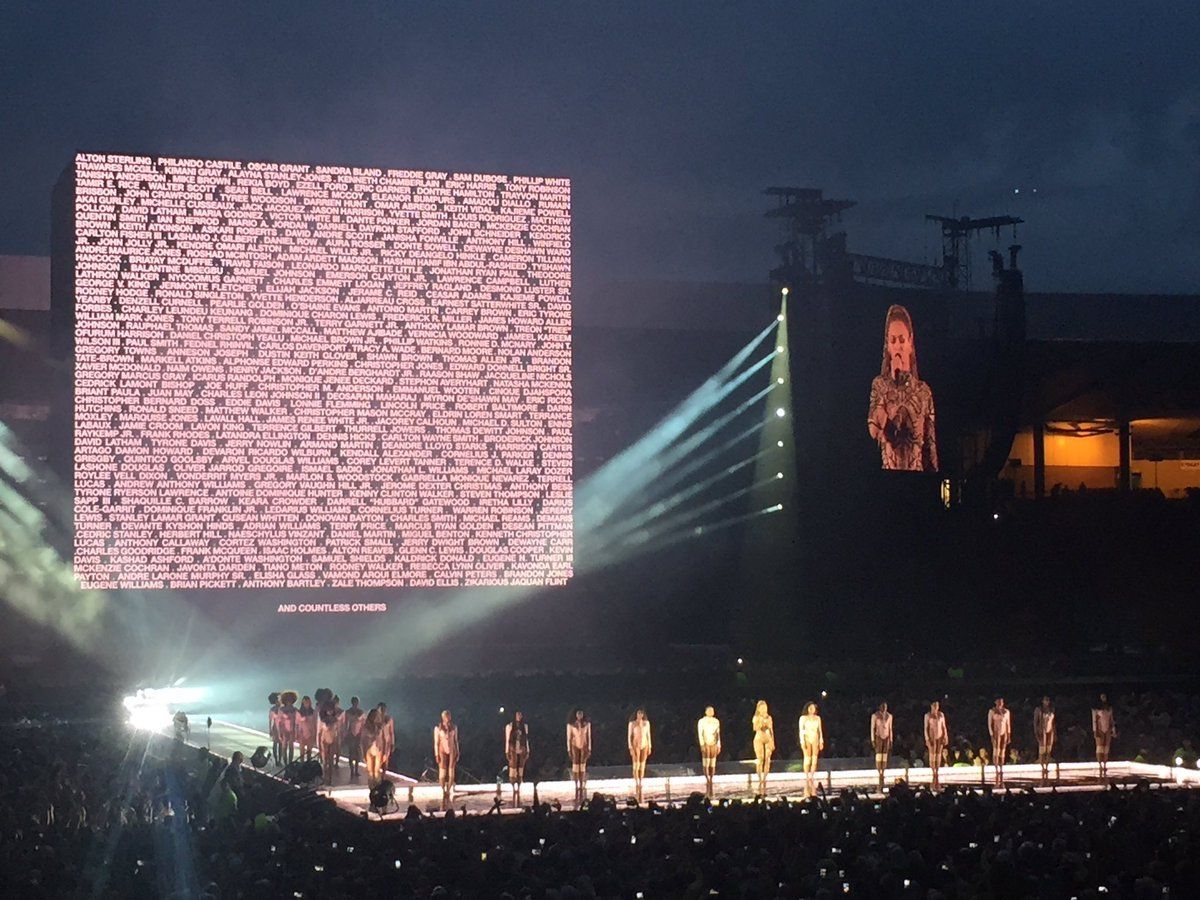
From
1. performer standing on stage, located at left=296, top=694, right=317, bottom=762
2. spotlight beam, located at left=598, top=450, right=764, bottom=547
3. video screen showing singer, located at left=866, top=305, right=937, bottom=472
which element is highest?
video screen showing singer, located at left=866, top=305, right=937, bottom=472

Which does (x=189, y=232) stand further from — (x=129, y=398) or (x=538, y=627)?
(x=538, y=627)

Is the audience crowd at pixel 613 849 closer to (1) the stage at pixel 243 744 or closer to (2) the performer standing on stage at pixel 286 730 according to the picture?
(1) the stage at pixel 243 744

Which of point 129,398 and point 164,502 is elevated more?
point 129,398

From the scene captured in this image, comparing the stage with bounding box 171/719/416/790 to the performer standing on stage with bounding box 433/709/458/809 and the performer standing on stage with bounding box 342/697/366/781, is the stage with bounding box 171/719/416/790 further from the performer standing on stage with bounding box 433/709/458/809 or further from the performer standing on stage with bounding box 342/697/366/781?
the performer standing on stage with bounding box 433/709/458/809

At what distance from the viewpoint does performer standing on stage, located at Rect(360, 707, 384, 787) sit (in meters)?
18.5

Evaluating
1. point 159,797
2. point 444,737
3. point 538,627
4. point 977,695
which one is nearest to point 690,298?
point 538,627

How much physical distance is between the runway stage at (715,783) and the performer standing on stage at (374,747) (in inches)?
8.3

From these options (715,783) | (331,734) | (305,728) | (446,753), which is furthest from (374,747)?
(715,783)

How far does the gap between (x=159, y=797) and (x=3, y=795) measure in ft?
5.47

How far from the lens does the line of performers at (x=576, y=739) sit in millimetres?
17891

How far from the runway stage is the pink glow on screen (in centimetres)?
298

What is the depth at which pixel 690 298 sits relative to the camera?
34.3 m

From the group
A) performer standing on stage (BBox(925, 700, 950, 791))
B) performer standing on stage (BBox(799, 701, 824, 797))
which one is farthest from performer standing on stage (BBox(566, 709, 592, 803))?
performer standing on stage (BBox(925, 700, 950, 791))

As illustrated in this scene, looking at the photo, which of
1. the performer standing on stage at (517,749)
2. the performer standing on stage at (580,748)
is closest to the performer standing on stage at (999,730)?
the performer standing on stage at (580,748)
